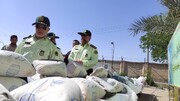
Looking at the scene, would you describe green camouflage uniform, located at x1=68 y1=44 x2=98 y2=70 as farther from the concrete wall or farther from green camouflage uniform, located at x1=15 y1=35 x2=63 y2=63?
the concrete wall

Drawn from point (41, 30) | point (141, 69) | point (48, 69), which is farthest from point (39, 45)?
point (141, 69)

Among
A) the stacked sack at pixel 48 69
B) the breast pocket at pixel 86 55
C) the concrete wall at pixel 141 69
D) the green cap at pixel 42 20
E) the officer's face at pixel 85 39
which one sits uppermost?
the green cap at pixel 42 20

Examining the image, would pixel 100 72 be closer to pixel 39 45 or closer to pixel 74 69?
pixel 74 69

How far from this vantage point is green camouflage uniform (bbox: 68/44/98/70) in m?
4.80

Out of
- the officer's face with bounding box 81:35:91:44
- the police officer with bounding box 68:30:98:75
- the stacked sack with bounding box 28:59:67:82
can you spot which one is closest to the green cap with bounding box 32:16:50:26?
the stacked sack with bounding box 28:59:67:82

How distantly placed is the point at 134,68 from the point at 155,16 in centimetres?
2326

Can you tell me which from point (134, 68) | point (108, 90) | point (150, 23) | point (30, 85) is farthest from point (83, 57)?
point (134, 68)

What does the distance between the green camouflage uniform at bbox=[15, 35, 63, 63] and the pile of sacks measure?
0.92ft

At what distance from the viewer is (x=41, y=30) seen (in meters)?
3.69

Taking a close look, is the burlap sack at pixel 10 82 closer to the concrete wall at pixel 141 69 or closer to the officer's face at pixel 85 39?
the officer's face at pixel 85 39

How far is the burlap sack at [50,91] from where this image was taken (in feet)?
6.14

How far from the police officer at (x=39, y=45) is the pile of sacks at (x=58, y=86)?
0.99ft

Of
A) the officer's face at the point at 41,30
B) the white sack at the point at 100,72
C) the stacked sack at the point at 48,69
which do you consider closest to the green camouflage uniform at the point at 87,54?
the white sack at the point at 100,72

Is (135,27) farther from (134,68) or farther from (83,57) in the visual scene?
(134,68)
